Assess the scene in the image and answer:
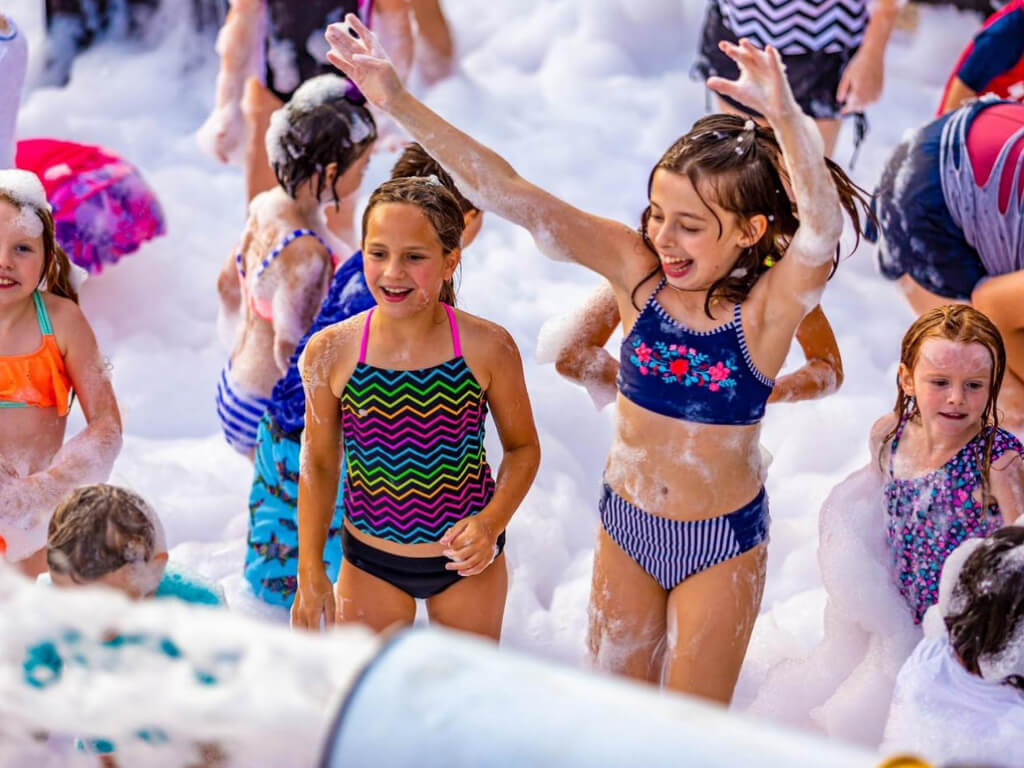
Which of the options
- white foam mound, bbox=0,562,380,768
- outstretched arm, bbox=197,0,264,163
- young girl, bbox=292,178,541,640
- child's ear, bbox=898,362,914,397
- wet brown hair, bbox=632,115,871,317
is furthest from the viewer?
outstretched arm, bbox=197,0,264,163

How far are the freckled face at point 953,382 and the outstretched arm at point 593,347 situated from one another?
566 millimetres

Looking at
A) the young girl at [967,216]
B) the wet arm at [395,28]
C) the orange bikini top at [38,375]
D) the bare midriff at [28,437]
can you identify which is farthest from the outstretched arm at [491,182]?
the wet arm at [395,28]

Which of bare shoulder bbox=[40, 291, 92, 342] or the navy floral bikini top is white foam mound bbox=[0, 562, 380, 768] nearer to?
the navy floral bikini top

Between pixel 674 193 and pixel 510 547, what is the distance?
5.04 ft

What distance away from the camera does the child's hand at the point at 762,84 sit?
74.4 inches

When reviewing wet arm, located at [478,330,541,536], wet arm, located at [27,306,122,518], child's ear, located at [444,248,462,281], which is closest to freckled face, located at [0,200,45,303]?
wet arm, located at [27,306,122,518]

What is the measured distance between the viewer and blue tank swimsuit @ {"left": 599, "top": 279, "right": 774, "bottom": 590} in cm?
218

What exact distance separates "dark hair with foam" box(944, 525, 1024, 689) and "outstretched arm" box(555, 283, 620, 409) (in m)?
0.78

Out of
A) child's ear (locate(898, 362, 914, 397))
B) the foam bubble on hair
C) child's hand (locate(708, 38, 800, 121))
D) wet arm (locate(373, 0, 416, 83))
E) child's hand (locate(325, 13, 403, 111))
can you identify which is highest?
wet arm (locate(373, 0, 416, 83))

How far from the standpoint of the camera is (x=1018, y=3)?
3693 millimetres

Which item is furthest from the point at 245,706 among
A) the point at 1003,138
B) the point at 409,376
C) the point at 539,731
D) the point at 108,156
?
the point at 108,156

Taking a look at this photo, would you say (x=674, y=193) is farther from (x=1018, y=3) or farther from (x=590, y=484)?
(x=1018, y=3)

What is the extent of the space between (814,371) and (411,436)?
780mm

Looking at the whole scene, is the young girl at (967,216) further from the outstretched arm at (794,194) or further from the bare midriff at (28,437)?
the bare midriff at (28,437)
